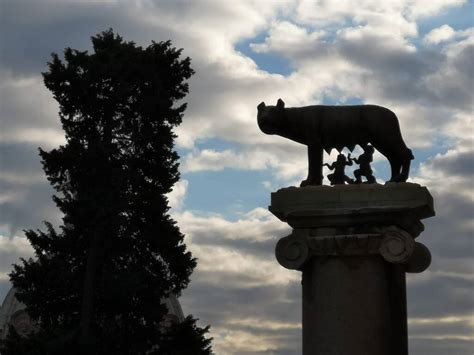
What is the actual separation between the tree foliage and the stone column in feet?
53.2

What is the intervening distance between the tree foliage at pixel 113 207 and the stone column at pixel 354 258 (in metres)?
16.2

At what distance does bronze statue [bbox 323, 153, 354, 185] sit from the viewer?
11789 mm

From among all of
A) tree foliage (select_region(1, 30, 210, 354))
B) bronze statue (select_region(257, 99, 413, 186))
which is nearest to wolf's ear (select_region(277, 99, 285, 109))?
bronze statue (select_region(257, 99, 413, 186))

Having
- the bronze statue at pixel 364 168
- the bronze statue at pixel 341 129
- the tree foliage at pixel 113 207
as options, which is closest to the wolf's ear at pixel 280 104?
the bronze statue at pixel 341 129

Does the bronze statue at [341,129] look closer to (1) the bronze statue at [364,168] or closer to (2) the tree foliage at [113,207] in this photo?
(1) the bronze statue at [364,168]

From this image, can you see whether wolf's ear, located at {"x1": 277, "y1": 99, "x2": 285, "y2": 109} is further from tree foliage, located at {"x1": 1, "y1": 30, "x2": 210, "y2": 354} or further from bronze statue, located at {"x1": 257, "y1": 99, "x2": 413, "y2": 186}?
tree foliage, located at {"x1": 1, "y1": 30, "x2": 210, "y2": 354}

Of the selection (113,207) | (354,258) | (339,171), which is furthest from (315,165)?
(113,207)

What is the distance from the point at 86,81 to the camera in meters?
28.6

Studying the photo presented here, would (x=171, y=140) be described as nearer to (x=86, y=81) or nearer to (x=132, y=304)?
(x=86, y=81)

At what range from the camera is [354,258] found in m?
11.4

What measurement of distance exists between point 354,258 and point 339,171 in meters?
1.09

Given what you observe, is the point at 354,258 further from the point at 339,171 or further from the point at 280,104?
the point at 280,104

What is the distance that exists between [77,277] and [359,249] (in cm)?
1773

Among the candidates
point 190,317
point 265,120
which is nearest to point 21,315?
point 190,317
